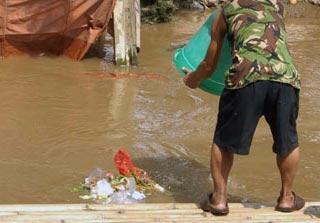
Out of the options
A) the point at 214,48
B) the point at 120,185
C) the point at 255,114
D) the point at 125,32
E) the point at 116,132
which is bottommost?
the point at 116,132

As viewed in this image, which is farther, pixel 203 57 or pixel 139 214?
pixel 203 57

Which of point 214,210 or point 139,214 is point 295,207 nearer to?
point 214,210

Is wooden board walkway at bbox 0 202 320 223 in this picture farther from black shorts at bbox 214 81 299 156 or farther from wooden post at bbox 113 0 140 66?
wooden post at bbox 113 0 140 66

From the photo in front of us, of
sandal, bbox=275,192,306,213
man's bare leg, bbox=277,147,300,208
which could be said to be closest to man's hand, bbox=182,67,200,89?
man's bare leg, bbox=277,147,300,208

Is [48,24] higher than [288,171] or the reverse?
the reverse

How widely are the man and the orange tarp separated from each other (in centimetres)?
520

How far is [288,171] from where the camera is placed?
12.9 ft

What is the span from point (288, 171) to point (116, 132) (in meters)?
2.54

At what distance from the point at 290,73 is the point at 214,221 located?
3.30 ft

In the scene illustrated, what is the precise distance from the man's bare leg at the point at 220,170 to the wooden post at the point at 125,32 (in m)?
5.04

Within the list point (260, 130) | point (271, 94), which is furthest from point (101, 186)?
point (260, 130)

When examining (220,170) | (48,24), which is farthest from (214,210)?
(48,24)

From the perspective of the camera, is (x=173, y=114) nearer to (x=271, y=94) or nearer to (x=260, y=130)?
(x=260, y=130)

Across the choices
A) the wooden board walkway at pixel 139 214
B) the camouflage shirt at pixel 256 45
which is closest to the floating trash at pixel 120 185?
the wooden board walkway at pixel 139 214
